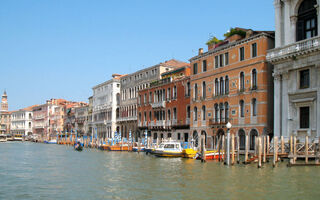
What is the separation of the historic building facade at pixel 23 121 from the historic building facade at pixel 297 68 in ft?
307

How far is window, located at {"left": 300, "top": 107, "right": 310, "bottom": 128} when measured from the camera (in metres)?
24.0

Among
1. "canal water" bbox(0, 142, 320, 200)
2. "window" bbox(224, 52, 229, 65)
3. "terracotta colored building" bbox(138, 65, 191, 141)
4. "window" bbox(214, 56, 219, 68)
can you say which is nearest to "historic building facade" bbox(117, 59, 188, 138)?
"terracotta colored building" bbox(138, 65, 191, 141)

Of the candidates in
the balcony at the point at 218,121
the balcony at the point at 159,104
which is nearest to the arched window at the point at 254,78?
the balcony at the point at 218,121

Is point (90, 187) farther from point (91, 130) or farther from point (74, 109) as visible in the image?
point (74, 109)

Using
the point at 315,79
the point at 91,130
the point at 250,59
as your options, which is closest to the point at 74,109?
the point at 91,130

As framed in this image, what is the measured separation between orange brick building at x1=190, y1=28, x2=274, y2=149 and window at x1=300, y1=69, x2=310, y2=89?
3609 millimetres

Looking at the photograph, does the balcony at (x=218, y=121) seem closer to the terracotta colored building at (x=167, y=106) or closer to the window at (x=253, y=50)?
the terracotta colored building at (x=167, y=106)

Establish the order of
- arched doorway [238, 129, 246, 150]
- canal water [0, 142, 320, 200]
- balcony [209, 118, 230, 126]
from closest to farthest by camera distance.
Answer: canal water [0, 142, 320, 200], arched doorway [238, 129, 246, 150], balcony [209, 118, 230, 126]

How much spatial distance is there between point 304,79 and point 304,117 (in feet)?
7.75

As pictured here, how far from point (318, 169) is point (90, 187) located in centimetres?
1093

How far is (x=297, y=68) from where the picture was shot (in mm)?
24438

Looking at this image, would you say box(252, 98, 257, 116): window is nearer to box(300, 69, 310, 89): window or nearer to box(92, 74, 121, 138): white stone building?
box(300, 69, 310, 89): window

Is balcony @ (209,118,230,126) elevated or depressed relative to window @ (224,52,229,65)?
depressed

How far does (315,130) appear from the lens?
23.1 meters
